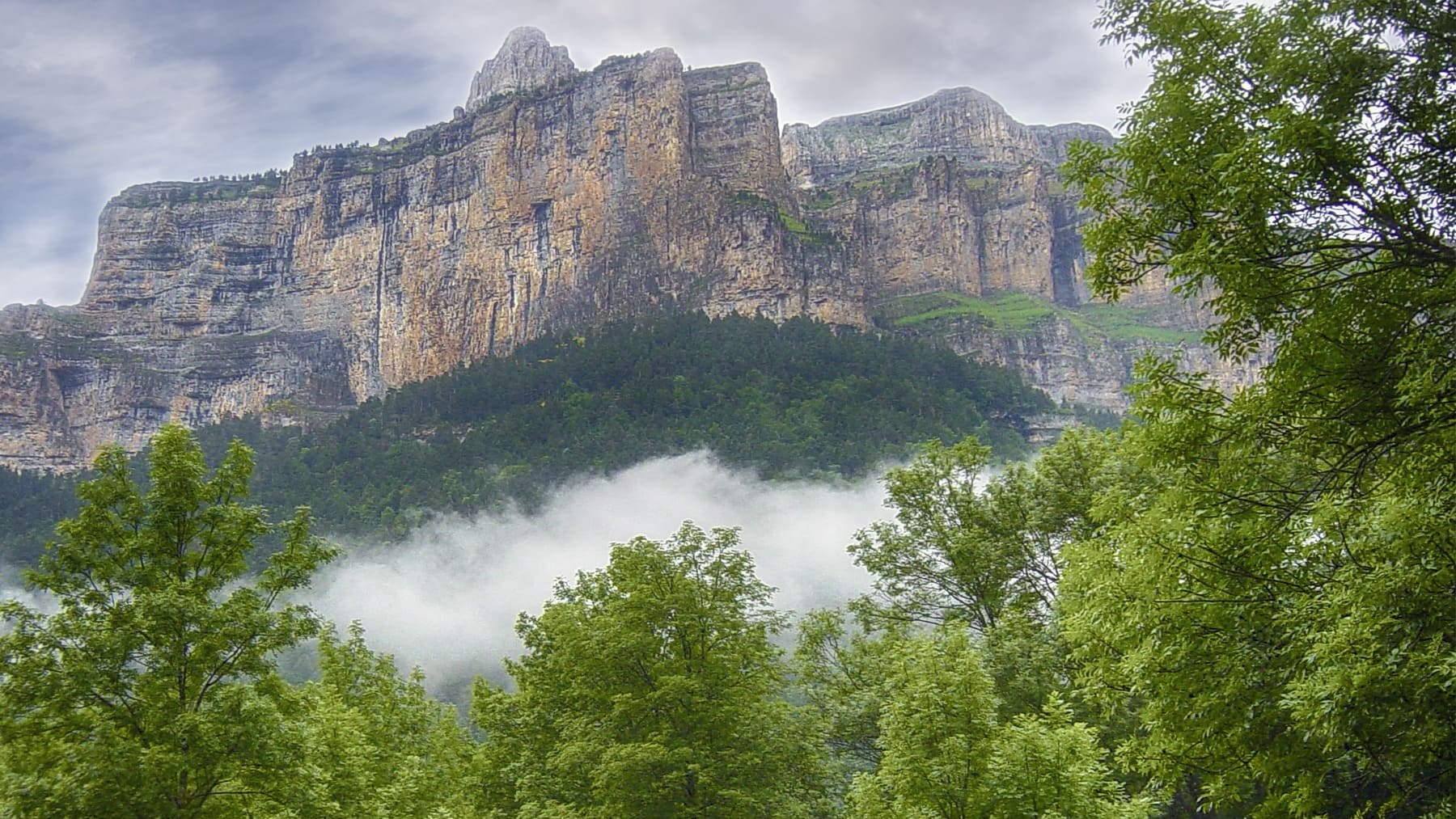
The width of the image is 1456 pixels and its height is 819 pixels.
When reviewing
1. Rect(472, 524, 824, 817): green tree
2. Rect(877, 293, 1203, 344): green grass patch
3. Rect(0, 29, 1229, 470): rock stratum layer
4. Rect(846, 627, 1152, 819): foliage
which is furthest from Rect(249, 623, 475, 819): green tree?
Rect(877, 293, 1203, 344): green grass patch

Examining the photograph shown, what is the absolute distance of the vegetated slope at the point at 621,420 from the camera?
365 feet

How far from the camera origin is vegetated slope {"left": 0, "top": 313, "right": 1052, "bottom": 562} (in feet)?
365

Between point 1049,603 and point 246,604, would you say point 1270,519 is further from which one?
point 1049,603

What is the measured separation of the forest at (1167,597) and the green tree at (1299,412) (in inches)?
1.0

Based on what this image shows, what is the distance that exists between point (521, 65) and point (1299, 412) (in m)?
197

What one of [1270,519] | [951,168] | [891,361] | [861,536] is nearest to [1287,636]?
[1270,519]

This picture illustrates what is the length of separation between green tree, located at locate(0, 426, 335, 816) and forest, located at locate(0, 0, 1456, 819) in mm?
36

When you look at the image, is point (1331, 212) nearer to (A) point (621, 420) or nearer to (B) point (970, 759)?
(B) point (970, 759)

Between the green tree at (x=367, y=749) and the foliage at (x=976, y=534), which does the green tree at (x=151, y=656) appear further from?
the foliage at (x=976, y=534)

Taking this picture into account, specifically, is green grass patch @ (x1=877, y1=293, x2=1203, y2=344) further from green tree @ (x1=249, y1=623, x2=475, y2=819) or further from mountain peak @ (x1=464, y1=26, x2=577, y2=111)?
green tree @ (x1=249, y1=623, x2=475, y2=819)

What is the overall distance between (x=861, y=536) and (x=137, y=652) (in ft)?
55.3

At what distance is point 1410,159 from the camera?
7234 millimetres

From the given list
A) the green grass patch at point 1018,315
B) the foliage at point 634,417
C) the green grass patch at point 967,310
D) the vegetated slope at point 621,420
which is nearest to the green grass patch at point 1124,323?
the green grass patch at point 1018,315

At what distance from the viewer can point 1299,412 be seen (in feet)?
24.6
